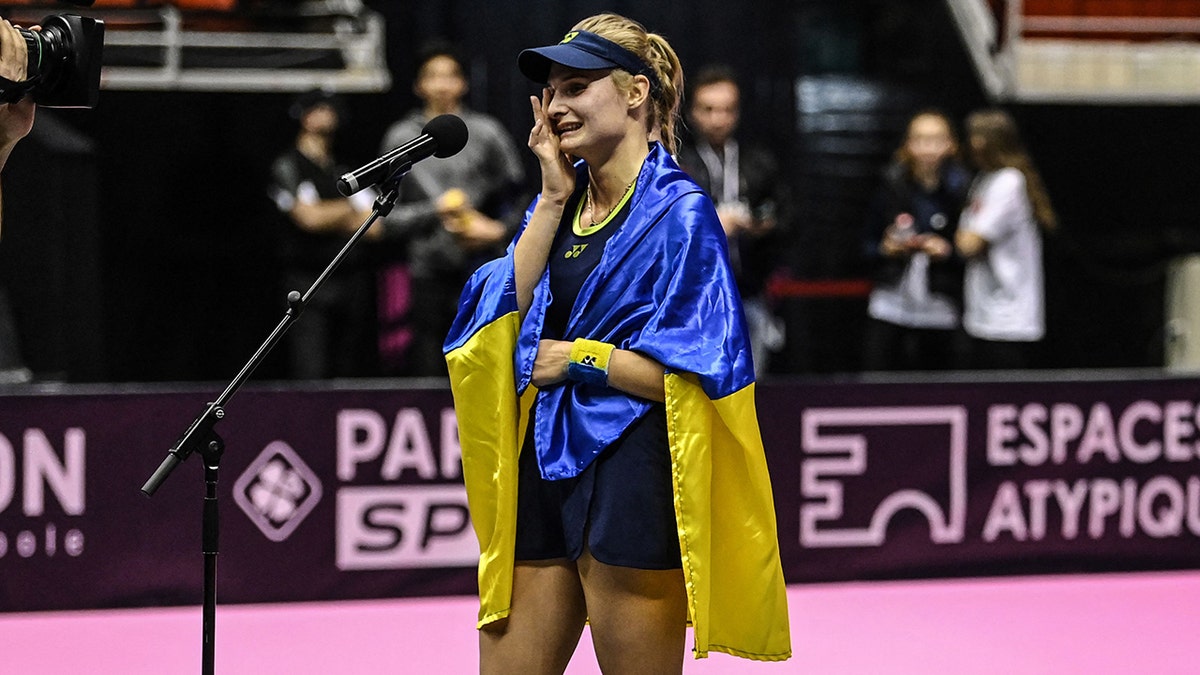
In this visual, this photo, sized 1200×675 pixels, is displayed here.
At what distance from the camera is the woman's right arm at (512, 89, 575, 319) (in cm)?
298

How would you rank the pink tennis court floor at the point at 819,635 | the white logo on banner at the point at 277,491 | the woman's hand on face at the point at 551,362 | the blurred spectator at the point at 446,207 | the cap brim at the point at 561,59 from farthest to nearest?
the blurred spectator at the point at 446,207 < the white logo on banner at the point at 277,491 < the pink tennis court floor at the point at 819,635 < the woman's hand on face at the point at 551,362 < the cap brim at the point at 561,59

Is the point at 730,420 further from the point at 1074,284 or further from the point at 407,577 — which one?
the point at 1074,284

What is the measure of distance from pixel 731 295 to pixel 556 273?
1.12 ft

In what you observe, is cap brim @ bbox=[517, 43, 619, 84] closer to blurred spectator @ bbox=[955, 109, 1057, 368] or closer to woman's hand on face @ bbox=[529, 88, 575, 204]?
woman's hand on face @ bbox=[529, 88, 575, 204]

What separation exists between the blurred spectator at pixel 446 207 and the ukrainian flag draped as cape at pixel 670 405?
3356 millimetres

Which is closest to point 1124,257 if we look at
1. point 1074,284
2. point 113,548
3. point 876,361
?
point 1074,284

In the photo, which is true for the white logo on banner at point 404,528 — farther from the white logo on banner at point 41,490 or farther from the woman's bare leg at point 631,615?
the woman's bare leg at point 631,615

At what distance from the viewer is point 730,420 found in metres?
2.96

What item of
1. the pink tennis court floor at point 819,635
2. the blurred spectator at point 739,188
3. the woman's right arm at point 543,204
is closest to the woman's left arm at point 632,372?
the woman's right arm at point 543,204

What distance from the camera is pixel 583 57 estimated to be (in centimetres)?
293

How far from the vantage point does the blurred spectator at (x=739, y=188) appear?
6.32 m

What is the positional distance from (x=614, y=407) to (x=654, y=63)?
2.18ft

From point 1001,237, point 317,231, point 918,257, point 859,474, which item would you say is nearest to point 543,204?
point 859,474

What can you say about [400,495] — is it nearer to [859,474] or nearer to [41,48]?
[859,474]
